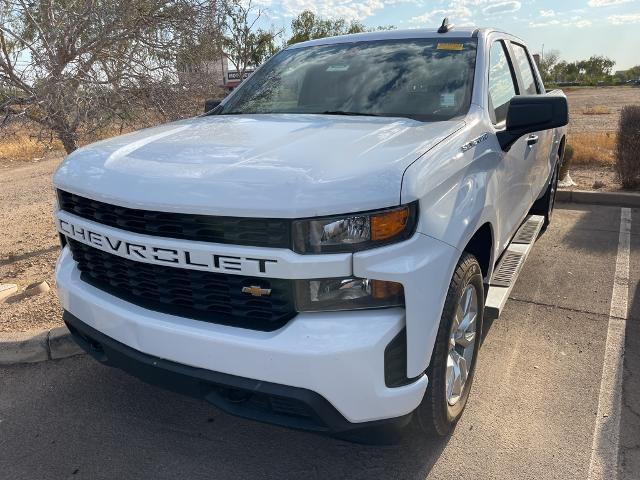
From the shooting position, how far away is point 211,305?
7.07 ft

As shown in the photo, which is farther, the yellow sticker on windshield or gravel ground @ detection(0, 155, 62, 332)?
gravel ground @ detection(0, 155, 62, 332)

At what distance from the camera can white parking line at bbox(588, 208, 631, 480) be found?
2.47 m

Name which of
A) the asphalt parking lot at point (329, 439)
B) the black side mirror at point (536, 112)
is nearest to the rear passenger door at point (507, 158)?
the black side mirror at point (536, 112)

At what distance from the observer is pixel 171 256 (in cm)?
211

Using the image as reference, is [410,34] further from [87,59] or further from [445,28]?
[87,59]

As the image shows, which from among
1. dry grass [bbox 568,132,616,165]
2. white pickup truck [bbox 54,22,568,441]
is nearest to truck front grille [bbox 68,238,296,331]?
white pickup truck [bbox 54,22,568,441]

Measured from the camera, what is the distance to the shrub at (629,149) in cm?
717

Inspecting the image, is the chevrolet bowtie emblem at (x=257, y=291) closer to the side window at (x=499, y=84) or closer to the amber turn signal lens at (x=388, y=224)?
the amber turn signal lens at (x=388, y=224)

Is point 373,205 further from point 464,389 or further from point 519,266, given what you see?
point 519,266

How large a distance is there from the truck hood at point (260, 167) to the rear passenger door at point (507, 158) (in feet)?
1.85

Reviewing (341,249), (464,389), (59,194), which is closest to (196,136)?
(59,194)

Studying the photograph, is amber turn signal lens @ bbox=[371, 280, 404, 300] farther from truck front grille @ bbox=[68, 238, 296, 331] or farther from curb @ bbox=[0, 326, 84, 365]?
curb @ bbox=[0, 326, 84, 365]

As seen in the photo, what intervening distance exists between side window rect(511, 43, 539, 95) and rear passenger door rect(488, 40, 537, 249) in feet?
0.99

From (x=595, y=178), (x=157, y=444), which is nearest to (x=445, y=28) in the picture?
(x=157, y=444)
